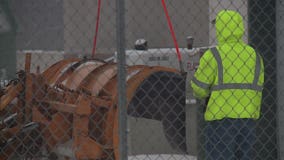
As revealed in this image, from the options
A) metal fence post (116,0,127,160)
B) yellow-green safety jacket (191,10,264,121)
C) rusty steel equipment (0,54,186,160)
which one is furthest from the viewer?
rusty steel equipment (0,54,186,160)

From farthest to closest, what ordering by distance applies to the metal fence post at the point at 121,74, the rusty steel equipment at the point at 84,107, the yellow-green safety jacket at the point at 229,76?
the rusty steel equipment at the point at 84,107
the yellow-green safety jacket at the point at 229,76
the metal fence post at the point at 121,74

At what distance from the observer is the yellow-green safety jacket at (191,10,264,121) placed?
191 inches

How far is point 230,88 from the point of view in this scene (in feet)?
16.0

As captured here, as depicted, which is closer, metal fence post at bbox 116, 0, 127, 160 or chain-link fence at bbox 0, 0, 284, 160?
metal fence post at bbox 116, 0, 127, 160

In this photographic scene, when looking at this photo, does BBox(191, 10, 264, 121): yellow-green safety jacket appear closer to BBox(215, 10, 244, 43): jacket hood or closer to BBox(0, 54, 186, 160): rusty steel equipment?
BBox(215, 10, 244, 43): jacket hood

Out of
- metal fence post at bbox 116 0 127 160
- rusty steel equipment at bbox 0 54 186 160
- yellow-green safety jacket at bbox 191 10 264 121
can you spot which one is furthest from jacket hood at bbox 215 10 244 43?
metal fence post at bbox 116 0 127 160

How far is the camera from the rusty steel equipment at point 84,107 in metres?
5.54

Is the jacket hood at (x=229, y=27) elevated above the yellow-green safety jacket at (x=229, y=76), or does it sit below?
above

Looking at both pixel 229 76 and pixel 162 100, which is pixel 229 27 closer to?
pixel 229 76

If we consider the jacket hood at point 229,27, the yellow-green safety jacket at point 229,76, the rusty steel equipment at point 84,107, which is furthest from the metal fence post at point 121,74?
the rusty steel equipment at point 84,107

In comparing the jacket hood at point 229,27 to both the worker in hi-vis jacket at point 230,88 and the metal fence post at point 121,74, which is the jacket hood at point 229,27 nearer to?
the worker in hi-vis jacket at point 230,88

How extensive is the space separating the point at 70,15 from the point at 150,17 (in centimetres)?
174

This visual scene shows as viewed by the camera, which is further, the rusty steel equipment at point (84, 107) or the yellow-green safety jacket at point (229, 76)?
the rusty steel equipment at point (84, 107)

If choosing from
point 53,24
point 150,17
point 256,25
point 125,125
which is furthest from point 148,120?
point 53,24
